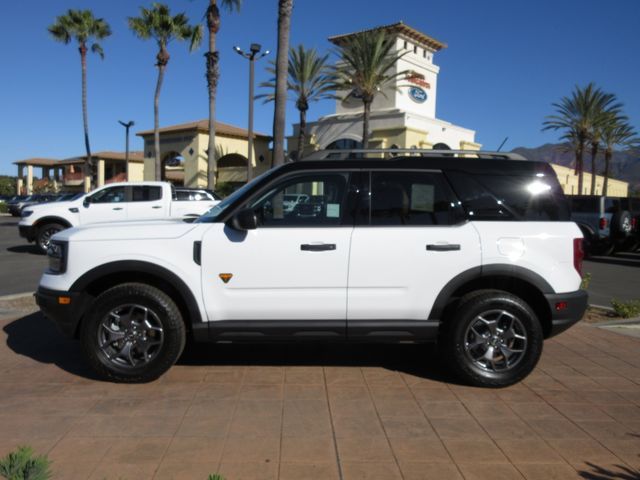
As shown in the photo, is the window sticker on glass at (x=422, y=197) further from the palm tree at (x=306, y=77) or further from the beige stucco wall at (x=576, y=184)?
the beige stucco wall at (x=576, y=184)

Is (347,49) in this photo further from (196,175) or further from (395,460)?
(395,460)

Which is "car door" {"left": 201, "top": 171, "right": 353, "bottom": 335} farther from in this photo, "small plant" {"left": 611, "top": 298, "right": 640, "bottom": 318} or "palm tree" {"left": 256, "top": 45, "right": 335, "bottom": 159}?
"palm tree" {"left": 256, "top": 45, "right": 335, "bottom": 159}

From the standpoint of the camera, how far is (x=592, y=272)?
1359 cm

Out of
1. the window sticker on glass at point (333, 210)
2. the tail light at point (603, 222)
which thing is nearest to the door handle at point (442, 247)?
the window sticker on glass at point (333, 210)

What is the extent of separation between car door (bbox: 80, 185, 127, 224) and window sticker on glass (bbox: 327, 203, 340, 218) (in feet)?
32.8

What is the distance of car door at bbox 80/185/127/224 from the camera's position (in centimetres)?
1341

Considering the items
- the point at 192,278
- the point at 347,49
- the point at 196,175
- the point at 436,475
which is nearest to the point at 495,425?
the point at 436,475

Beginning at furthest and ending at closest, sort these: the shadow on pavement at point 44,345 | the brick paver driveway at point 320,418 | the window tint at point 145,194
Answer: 1. the window tint at point 145,194
2. the shadow on pavement at point 44,345
3. the brick paver driveway at point 320,418

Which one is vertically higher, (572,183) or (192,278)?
(572,183)

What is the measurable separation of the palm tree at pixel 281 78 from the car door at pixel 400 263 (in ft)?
26.6

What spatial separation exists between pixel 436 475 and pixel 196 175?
38.2 m

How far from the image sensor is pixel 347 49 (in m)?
30.1

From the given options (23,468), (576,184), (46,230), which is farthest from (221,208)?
(576,184)

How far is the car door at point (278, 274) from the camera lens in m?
4.45
